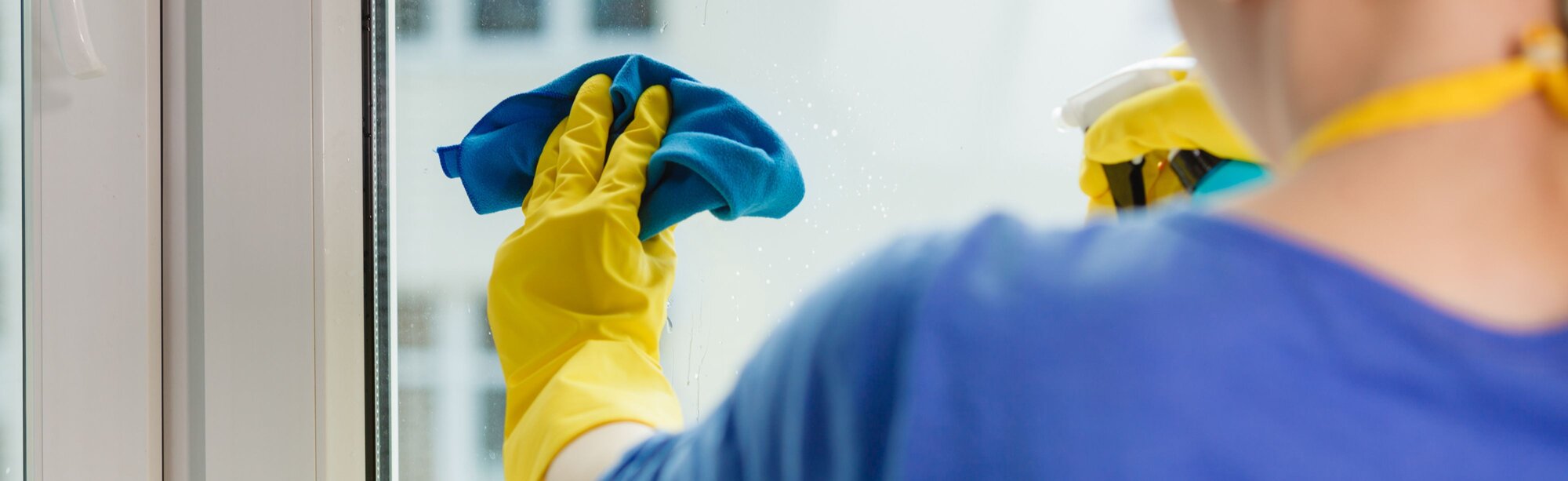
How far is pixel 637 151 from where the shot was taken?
73cm

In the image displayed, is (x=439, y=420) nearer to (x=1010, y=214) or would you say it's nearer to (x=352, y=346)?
(x=352, y=346)

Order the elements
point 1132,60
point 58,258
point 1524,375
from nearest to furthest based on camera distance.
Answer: point 1524,375
point 58,258
point 1132,60

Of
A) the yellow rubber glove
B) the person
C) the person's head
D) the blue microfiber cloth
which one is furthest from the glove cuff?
the person's head

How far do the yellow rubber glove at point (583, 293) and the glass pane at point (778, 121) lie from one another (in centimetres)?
16

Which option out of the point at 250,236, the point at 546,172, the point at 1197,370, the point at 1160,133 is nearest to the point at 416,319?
the point at 250,236

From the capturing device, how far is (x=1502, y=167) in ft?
0.96

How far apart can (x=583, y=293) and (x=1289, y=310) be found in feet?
1.56

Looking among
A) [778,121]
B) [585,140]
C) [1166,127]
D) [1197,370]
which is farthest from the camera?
[778,121]

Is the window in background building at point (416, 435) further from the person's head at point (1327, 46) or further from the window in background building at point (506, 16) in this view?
the person's head at point (1327, 46)

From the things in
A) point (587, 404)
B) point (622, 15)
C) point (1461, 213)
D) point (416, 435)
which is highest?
point (622, 15)

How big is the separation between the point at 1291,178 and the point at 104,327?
32.2 inches

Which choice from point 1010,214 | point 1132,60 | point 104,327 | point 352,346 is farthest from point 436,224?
point 1010,214

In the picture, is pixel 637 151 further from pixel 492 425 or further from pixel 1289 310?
pixel 1289 310

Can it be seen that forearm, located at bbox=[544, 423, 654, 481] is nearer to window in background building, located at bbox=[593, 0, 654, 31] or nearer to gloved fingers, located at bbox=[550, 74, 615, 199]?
gloved fingers, located at bbox=[550, 74, 615, 199]
